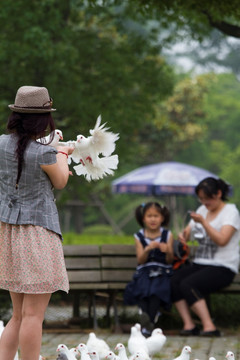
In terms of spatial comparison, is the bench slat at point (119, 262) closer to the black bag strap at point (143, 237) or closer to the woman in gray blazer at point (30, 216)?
the black bag strap at point (143, 237)

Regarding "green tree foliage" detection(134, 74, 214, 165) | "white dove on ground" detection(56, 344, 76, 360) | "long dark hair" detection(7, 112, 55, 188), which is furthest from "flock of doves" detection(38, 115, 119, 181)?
"green tree foliage" detection(134, 74, 214, 165)

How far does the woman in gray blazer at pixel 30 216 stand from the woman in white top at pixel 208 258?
3.61 metres

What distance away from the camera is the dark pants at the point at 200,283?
8211 mm

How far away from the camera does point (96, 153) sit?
5168mm

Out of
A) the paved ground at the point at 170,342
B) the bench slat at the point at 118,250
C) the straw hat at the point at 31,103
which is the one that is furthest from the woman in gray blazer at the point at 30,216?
the bench slat at the point at 118,250

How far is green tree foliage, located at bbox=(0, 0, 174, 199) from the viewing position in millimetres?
15367

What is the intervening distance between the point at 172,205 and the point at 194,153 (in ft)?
72.0

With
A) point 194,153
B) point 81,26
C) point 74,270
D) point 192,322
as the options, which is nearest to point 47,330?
point 74,270

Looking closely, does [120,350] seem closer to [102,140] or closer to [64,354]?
[64,354]

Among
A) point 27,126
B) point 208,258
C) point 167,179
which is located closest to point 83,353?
point 27,126

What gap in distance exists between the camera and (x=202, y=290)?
27.2 feet

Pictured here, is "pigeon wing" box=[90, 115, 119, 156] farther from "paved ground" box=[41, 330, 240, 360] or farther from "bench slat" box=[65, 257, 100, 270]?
"bench slat" box=[65, 257, 100, 270]

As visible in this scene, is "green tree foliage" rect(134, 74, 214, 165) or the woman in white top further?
"green tree foliage" rect(134, 74, 214, 165)

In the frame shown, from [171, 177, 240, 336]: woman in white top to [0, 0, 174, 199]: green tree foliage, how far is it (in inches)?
277
